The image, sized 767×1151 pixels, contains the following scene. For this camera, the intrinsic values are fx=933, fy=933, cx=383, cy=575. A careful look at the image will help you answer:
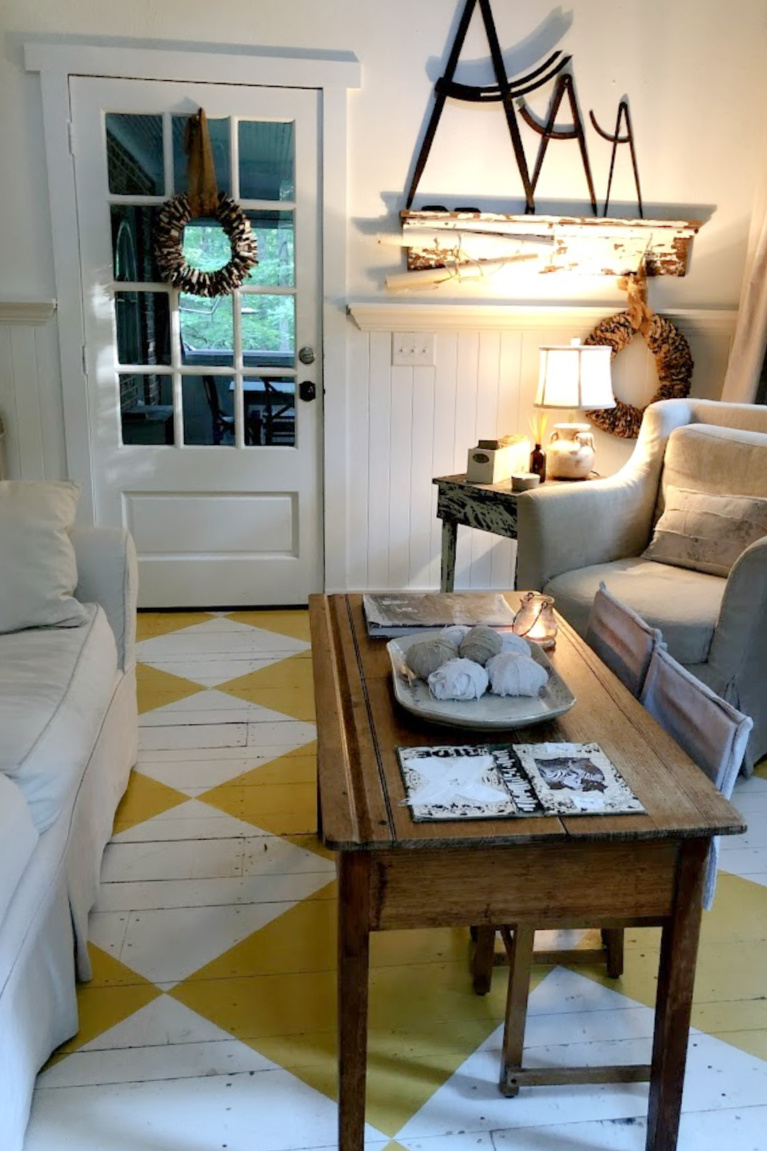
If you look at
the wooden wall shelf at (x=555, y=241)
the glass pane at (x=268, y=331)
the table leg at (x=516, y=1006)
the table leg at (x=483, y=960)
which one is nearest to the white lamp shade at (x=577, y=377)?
the wooden wall shelf at (x=555, y=241)

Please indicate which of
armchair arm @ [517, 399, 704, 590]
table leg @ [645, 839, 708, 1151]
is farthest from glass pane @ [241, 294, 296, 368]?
table leg @ [645, 839, 708, 1151]

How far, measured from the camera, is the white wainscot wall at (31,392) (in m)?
3.35

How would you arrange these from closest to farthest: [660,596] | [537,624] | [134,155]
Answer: [537,624] → [660,596] → [134,155]

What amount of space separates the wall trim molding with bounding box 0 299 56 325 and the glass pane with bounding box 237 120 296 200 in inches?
31.8

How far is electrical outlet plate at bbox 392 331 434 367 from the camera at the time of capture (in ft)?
11.6

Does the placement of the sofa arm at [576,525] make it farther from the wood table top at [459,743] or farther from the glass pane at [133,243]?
the glass pane at [133,243]

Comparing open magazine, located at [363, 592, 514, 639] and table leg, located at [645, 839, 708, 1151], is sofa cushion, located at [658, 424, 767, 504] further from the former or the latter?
table leg, located at [645, 839, 708, 1151]

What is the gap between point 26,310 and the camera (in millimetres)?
3318

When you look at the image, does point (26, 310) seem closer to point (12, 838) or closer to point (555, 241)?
point (555, 241)

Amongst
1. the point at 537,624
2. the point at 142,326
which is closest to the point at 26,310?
the point at 142,326

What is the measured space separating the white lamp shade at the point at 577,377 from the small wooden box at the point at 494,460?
194mm

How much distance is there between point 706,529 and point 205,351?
192 centimetres

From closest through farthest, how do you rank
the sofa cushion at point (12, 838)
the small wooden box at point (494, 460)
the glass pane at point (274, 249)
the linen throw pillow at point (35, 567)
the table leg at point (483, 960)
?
1. the sofa cushion at point (12, 838)
2. the table leg at point (483, 960)
3. the linen throw pillow at point (35, 567)
4. the small wooden box at point (494, 460)
5. the glass pane at point (274, 249)

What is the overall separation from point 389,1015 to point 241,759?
100cm
